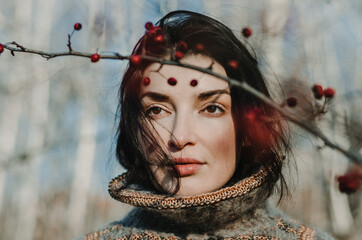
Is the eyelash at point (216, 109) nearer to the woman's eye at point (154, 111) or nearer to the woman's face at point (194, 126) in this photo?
the woman's face at point (194, 126)

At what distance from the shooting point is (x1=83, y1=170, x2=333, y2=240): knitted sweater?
1382mm

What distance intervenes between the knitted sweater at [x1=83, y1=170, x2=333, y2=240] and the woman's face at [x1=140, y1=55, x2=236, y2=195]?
0.07 m

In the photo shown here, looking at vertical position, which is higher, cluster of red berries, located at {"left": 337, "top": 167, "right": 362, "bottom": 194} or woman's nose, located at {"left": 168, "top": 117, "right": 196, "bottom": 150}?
woman's nose, located at {"left": 168, "top": 117, "right": 196, "bottom": 150}

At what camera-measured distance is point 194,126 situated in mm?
1434

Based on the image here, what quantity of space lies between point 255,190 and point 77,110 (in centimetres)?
596

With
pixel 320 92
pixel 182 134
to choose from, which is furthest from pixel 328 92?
pixel 182 134

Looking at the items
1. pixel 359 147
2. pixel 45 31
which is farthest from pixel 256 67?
pixel 45 31

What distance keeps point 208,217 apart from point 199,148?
0.25 meters

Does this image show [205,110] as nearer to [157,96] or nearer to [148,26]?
[157,96]

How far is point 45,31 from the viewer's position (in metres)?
7.37

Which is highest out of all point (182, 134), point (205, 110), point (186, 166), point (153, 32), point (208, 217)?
point (153, 32)

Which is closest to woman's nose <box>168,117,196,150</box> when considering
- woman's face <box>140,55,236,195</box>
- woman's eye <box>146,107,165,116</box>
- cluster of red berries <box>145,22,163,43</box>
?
woman's face <box>140,55,236,195</box>

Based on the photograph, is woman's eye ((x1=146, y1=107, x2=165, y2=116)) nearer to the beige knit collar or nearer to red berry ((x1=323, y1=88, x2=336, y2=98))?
the beige knit collar

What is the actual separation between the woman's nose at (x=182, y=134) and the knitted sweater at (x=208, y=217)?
0.18m
